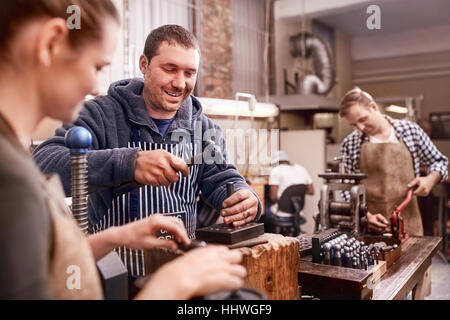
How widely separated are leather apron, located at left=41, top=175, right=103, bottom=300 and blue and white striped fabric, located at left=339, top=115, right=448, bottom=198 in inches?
107

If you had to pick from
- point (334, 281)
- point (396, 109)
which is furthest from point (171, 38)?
point (396, 109)

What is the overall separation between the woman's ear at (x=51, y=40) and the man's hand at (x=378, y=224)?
2041 millimetres

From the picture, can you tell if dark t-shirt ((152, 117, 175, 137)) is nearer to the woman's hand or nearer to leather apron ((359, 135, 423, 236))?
the woman's hand

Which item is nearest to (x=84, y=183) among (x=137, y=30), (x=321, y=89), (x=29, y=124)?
(x=29, y=124)

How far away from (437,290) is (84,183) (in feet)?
13.0

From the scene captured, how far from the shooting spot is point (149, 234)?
3.18ft

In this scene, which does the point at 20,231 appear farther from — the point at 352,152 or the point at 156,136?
the point at 352,152

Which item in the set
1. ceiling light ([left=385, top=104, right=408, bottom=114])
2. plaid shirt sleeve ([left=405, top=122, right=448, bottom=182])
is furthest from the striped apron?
ceiling light ([left=385, top=104, right=408, bottom=114])

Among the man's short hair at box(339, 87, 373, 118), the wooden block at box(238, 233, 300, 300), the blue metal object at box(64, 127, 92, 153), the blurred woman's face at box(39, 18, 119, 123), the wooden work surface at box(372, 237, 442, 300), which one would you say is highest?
the man's short hair at box(339, 87, 373, 118)

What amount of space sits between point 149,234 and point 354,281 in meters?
0.65

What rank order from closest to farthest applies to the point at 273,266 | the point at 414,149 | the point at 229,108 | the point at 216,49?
the point at 273,266 → the point at 414,149 → the point at 229,108 → the point at 216,49

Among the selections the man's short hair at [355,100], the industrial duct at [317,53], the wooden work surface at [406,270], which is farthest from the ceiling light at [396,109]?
the wooden work surface at [406,270]

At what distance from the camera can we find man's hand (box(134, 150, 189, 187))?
44.9 inches

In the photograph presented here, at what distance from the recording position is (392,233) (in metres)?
2.20
